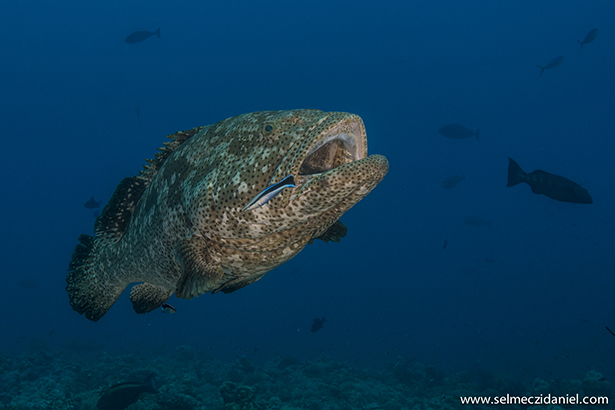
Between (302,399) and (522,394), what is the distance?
8.60m

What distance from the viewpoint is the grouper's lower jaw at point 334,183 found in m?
2.62

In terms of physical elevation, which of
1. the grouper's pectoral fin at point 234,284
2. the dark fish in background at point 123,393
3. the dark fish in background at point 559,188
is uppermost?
the grouper's pectoral fin at point 234,284

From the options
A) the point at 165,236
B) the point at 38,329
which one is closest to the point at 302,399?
the point at 165,236

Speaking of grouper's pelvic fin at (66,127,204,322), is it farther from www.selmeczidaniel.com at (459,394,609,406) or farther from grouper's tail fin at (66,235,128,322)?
www.selmeczidaniel.com at (459,394,609,406)

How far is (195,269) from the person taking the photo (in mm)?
3100

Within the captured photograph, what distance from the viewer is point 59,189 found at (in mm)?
129000

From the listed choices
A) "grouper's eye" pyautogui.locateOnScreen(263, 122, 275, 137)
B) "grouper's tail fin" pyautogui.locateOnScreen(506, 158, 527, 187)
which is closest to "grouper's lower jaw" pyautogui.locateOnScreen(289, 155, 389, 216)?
"grouper's eye" pyautogui.locateOnScreen(263, 122, 275, 137)

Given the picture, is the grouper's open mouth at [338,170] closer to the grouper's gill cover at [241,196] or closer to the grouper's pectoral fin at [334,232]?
the grouper's gill cover at [241,196]

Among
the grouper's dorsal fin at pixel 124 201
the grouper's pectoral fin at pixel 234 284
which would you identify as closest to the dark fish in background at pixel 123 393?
the grouper's dorsal fin at pixel 124 201

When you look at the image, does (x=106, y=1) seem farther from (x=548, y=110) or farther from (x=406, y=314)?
(x=548, y=110)

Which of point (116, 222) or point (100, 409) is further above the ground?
point (116, 222)

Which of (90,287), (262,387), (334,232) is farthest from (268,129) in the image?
(262,387)

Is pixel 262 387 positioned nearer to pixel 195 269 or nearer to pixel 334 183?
pixel 195 269

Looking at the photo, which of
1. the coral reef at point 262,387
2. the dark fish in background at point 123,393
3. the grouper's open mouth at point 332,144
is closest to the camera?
the grouper's open mouth at point 332,144
